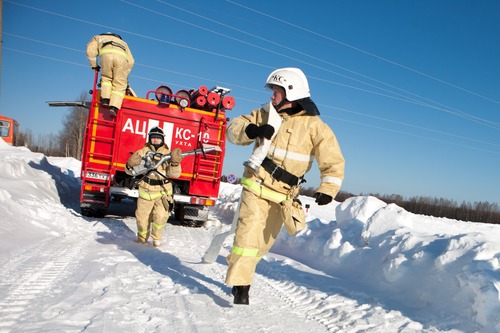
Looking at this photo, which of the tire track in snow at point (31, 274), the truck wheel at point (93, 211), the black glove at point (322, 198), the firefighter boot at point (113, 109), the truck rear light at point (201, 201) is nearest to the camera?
the tire track in snow at point (31, 274)

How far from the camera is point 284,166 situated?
3713mm

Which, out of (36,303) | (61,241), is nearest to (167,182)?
(61,241)

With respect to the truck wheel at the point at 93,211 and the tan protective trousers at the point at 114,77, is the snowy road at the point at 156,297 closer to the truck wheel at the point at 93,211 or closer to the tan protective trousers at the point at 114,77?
the truck wheel at the point at 93,211

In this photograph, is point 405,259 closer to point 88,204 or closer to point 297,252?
point 297,252

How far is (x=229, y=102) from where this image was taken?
9.45 metres

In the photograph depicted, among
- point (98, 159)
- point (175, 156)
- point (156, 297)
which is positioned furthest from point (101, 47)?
point (156, 297)

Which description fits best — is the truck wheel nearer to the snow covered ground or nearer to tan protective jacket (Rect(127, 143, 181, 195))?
the snow covered ground

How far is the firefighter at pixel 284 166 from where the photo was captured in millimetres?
3596

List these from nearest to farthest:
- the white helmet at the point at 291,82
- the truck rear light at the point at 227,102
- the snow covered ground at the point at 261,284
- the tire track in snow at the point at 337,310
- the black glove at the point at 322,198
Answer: the snow covered ground at the point at 261,284 < the tire track in snow at the point at 337,310 < the black glove at the point at 322,198 < the white helmet at the point at 291,82 < the truck rear light at the point at 227,102

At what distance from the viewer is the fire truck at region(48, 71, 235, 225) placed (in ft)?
28.3

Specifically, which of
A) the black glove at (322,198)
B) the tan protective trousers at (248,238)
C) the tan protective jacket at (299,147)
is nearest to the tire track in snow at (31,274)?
the tan protective trousers at (248,238)

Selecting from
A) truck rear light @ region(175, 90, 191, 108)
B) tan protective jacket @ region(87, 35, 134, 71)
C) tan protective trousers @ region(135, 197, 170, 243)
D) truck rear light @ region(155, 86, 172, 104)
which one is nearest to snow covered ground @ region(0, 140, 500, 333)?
tan protective trousers @ region(135, 197, 170, 243)

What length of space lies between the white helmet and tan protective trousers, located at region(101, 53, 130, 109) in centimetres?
515

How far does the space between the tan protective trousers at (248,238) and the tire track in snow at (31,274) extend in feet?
4.99
